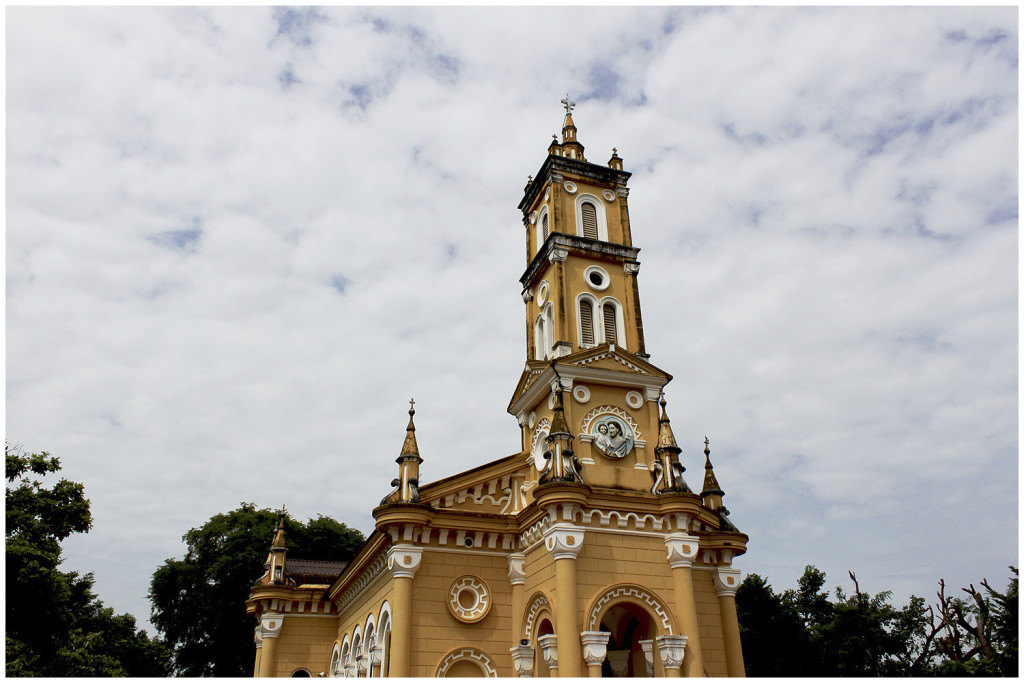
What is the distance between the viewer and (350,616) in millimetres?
28719

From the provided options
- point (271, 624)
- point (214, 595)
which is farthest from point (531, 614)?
point (214, 595)

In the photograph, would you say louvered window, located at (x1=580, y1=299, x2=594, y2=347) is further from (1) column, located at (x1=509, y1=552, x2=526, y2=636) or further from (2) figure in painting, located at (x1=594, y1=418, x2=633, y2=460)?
(1) column, located at (x1=509, y1=552, x2=526, y2=636)

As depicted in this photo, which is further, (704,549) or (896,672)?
(896,672)

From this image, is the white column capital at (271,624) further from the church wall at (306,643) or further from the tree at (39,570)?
the tree at (39,570)

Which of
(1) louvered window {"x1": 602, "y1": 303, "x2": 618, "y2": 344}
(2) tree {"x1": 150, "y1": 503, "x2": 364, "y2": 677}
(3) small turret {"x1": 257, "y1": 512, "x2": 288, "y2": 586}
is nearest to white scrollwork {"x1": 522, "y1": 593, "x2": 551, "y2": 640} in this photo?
(1) louvered window {"x1": 602, "y1": 303, "x2": 618, "y2": 344}

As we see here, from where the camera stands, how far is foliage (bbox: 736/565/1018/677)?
27891 mm

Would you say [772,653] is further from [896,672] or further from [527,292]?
[527,292]

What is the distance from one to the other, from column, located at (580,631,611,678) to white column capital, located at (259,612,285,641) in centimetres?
1652

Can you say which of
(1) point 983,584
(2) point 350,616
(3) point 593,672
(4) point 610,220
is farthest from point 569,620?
(1) point 983,584

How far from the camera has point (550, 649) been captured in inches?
770

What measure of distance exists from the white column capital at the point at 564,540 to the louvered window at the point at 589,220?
1240 cm

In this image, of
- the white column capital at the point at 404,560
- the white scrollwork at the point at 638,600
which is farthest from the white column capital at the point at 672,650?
the white column capital at the point at 404,560

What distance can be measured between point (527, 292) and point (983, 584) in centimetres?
2192

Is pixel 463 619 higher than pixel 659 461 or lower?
lower
